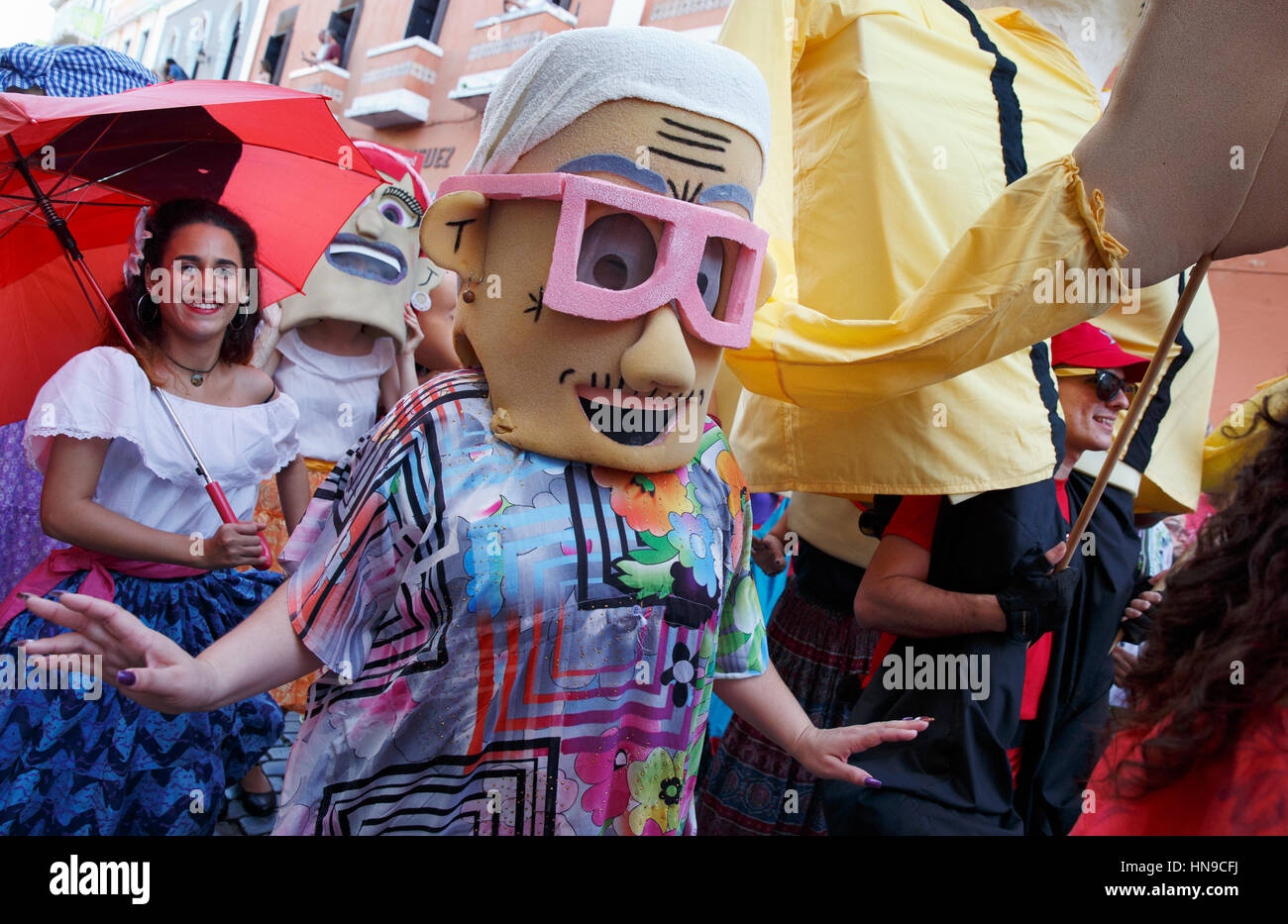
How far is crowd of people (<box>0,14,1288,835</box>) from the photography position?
4.17ft

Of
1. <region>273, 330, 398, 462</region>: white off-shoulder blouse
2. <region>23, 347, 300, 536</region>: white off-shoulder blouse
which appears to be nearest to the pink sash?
<region>23, 347, 300, 536</region>: white off-shoulder blouse

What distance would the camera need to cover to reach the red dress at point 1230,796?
3.32ft

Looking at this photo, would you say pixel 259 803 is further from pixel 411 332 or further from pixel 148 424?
pixel 411 332

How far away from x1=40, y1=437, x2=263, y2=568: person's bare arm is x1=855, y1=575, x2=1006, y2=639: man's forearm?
4.11 ft

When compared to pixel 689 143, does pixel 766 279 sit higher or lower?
lower

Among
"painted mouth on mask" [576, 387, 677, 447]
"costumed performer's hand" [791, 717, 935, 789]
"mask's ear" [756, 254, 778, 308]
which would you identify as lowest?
"costumed performer's hand" [791, 717, 935, 789]

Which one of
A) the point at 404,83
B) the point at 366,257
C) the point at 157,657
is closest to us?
the point at 157,657

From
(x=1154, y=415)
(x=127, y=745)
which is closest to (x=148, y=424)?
(x=127, y=745)

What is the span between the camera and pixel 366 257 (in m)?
3.32

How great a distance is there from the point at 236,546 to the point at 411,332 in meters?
1.67

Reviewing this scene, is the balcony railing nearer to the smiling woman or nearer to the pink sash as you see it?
the smiling woman

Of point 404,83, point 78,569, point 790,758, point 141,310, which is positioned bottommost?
point 790,758
